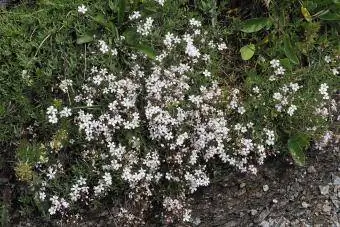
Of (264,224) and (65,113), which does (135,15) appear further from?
(264,224)

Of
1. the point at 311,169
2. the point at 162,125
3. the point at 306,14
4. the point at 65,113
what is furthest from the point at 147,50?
the point at 311,169

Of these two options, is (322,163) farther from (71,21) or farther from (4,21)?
(4,21)

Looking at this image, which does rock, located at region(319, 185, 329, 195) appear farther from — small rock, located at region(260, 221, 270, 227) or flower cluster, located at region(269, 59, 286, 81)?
flower cluster, located at region(269, 59, 286, 81)

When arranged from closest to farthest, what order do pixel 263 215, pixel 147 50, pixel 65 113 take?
pixel 65 113 < pixel 147 50 < pixel 263 215

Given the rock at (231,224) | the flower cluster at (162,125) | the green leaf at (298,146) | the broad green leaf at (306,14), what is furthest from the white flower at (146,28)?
the rock at (231,224)

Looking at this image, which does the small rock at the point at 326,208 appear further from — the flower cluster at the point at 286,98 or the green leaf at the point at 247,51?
the green leaf at the point at 247,51

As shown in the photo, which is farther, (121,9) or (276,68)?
(276,68)

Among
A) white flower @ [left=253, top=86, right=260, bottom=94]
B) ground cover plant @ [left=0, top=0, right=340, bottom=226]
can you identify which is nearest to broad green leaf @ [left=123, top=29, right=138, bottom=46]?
ground cover plant @ [left=0, top=0, right=340, bottom=226]
